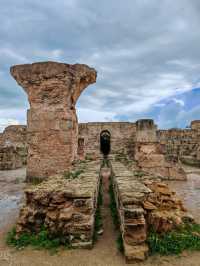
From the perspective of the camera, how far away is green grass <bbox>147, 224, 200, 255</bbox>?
299cm

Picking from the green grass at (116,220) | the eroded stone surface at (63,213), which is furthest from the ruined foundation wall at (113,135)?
the eroded stone surface at (63,213)

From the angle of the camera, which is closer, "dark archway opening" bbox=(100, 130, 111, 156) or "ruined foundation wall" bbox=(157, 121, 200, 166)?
"ruined foundation wall" bbox=(157, 121, 200, 166)

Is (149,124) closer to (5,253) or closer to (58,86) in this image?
(58,86)

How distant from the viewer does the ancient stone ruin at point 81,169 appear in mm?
3225

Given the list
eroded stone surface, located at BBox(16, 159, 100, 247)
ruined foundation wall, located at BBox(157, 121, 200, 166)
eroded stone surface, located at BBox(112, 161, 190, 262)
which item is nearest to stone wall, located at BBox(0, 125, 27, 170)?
eroded stone surface, located at BBox(16, 159, 100, 247)

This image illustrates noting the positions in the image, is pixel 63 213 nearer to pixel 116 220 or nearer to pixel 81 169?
pixel 116 220

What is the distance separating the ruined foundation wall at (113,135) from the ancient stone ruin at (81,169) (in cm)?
9

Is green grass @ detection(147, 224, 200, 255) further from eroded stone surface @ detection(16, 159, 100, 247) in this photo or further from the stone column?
the stone column

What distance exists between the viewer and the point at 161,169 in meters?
10.1

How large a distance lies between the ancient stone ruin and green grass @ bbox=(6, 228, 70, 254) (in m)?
0.08

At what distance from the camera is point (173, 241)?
10.5ft

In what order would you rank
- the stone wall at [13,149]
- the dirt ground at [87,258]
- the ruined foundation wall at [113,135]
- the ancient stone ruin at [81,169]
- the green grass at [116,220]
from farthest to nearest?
the ruined foundation wall at [113,135], the stone wall at [13,149], the ancient stone ruin at [81,169], the green grass at [116,220], the dirt ground at [87,258]

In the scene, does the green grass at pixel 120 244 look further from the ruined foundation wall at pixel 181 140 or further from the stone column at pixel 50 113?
the ruined foundation wall at pixel 181 140

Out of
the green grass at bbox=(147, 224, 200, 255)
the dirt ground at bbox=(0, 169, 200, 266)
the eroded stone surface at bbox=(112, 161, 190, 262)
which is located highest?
the eroded stone surface at bbox=(112, 161, 190, 262)
